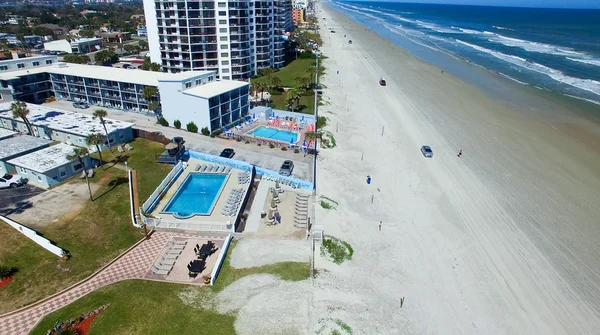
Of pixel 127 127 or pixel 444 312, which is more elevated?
pixel 127 127

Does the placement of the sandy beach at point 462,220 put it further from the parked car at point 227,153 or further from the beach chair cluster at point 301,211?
the parked car at point 227,153

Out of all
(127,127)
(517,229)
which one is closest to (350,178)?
(517,229)

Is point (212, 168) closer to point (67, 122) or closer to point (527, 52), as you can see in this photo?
point (67, 122)

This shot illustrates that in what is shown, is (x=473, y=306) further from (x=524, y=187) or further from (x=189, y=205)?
(x=189, y=205)

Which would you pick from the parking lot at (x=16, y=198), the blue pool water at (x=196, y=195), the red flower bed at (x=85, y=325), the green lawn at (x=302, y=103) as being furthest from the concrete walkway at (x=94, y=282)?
the green lawn at (x=302, y=103)

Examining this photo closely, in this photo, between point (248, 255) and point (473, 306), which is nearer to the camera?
point (473, 306)

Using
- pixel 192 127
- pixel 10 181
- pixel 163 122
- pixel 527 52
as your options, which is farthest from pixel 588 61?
pixel 10 181

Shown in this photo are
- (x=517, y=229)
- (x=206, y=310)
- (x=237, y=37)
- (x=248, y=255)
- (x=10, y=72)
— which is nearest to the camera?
(x=206, y=310)
